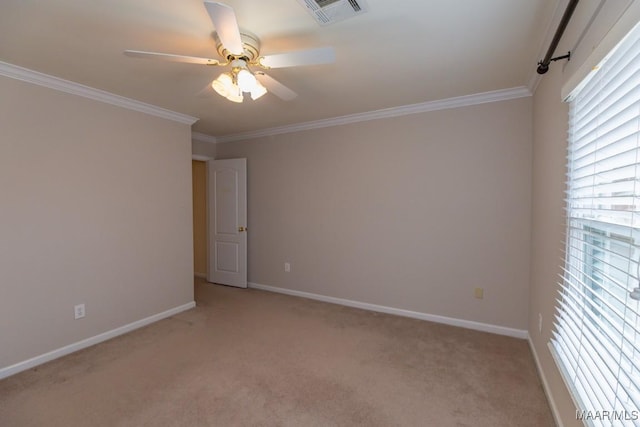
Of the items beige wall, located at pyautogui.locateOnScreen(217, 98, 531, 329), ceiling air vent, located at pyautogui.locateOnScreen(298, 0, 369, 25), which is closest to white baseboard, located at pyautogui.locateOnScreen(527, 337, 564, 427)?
beige wall, located at pyautogui.locateOnScreen(217, 98, 531, 329)

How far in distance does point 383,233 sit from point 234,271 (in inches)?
95.5

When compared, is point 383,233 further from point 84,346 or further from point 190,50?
point 84,346

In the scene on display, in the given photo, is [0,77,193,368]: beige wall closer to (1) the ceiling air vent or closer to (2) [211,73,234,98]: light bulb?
(2) [211,73,234,98]: light bulb

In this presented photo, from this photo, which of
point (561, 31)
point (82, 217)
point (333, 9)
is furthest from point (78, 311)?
point (561, 31)

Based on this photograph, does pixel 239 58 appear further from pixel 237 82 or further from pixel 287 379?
pixel 287 379

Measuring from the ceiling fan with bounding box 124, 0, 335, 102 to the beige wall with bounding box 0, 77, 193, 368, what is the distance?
1489mm

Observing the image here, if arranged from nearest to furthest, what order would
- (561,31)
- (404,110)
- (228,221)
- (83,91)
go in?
1. (561,31)
2. (83,91)
3. (404,110)
4. (228,221)

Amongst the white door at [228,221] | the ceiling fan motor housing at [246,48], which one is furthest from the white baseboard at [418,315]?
the ceiling fan motor housing at [246,48]

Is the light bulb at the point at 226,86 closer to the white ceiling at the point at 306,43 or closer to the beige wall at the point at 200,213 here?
the white ceiling at the point at 306,43

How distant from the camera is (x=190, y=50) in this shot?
207cm

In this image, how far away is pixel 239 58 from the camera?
1.84 m

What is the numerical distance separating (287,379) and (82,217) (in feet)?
7.68

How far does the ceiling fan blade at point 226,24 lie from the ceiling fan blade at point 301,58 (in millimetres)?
187

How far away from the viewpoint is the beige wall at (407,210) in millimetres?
2924
